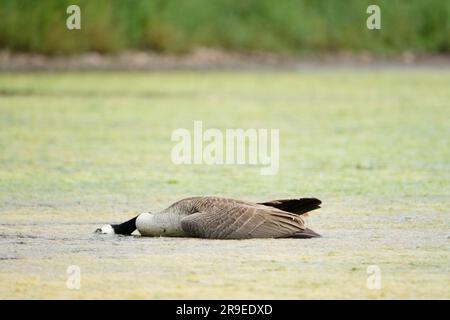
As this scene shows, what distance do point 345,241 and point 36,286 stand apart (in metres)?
1.64

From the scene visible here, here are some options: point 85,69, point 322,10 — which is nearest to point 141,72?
point 85,69

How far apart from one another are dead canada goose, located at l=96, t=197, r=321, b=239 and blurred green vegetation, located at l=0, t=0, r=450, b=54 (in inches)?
497

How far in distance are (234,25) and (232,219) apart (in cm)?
1414

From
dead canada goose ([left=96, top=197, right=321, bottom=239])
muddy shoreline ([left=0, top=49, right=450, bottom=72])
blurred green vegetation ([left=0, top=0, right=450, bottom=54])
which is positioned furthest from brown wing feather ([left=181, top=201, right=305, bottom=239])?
blurred green vegetation ([left=0, top=0, right=450, bottom=54])

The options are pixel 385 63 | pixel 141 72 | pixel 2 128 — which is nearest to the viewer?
pixel 2 128

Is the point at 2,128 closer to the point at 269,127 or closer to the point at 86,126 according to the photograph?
the point at 86,126

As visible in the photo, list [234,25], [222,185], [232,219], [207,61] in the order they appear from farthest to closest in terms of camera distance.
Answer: [234,25] < [207,61] < [222,185] < [232,219]

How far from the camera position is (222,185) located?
27.3 ft

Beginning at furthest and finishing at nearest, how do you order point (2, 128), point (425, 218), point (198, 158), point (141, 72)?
point (141, 72) → point (2, 128) → point (198, 158) → point (425, 218)

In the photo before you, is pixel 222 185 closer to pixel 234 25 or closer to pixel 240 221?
pixel 240 221

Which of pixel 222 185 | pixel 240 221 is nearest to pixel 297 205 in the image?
pixel 240 221

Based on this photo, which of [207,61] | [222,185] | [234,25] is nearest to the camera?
[222,185]

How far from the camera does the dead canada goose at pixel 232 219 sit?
20.6ft

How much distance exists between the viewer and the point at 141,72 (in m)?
18.5
